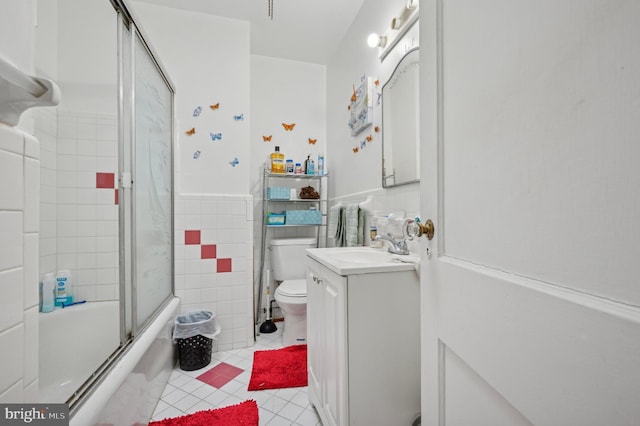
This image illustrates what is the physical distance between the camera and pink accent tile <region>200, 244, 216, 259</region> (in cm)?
201

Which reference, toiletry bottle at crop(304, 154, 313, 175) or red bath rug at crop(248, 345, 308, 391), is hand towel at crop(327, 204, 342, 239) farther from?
red bath rug at crop(248, 345, 308, 391)

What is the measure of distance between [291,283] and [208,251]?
68cm

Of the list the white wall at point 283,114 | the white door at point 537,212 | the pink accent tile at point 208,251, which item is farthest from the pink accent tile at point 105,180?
the white door at point 537,212

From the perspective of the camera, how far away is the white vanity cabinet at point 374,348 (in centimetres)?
93

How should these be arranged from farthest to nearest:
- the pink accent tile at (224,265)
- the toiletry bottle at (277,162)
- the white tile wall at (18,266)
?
the toiletry bottle at (277,162) < the pink accent tile at (224,265) < the white tile wall at (18,266)

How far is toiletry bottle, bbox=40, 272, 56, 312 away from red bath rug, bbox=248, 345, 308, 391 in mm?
1215

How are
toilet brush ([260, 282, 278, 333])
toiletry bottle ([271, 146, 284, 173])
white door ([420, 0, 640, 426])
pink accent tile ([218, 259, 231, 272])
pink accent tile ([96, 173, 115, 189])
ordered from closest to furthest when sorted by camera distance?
1. white door ([420, 0, 640, 426])
2. pink accent tile ([96, 173, 115, 189])
3. pink accent tile ([218, 259, 231, 272])
4. toilet brush ([260, 282, 278, 333])
5. toiletry bottle ([271, 146, 284, 173])

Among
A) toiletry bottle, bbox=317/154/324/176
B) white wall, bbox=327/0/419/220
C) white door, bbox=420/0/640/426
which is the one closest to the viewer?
white door, bbox=420/0/640/426

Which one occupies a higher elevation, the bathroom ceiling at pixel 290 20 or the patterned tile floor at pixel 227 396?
the bathroom ceiling at pixel 290 20

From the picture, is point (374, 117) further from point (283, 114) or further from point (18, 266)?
point (18, 266)

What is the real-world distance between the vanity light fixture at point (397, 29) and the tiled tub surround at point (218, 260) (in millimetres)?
1363

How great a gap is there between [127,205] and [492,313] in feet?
4.93

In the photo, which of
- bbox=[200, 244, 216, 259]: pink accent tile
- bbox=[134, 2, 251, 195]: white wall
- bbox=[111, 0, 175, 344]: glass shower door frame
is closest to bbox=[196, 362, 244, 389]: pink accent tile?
bbox=[111, 0, 175, 344]: glass shower door frame

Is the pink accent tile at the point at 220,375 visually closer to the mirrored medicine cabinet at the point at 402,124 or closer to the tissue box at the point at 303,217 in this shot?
the tissue box at the point at 303,217
